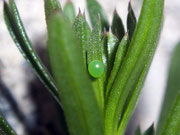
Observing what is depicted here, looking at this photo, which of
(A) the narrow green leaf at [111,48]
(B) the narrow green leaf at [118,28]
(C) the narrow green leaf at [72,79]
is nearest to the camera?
(C) the narrow green leaf at [72,79]

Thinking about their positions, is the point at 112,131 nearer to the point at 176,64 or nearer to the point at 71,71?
the point at 71,71

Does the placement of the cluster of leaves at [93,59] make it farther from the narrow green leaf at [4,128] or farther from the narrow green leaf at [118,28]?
the narrow green leaf at [4,128]

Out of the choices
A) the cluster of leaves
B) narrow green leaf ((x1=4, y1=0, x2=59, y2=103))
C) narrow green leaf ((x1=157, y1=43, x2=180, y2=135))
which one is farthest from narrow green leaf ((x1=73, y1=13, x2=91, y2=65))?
narrow green leaf ((x1=157, y1=43, x2=180, y2=135))

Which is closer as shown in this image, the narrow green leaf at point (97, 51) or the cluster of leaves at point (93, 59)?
the cluster of leaves at point (93, 59)

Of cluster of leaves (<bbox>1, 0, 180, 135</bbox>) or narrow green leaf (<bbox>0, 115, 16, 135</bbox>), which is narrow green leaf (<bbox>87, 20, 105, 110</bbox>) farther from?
narrow green leaf (<bbox>0, 115, 16, 135</bbox>)

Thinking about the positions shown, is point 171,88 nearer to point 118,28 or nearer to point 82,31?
point 118,28

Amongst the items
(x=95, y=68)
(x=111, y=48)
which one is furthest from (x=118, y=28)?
(x=95, y=68)

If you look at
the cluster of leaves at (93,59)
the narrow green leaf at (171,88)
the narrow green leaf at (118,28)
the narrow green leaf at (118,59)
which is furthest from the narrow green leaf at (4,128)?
the narrow green leaf at (171,88)

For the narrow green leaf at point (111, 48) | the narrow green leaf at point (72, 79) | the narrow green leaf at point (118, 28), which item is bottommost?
the narrow green leaf at point (72, 79)
